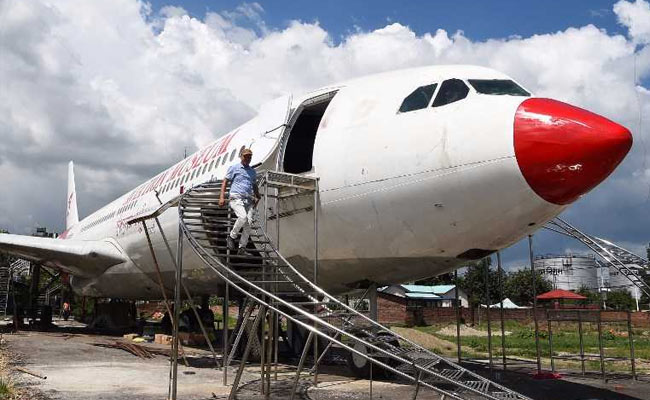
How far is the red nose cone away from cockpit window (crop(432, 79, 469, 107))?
113cm

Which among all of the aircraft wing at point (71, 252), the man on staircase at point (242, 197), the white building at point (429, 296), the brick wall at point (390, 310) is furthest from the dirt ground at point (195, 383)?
the white building at point (429, 296)

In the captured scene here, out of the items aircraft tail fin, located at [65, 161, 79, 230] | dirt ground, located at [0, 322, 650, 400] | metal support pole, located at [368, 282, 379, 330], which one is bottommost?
dirt ground, located at [0, 322, 650, 400]

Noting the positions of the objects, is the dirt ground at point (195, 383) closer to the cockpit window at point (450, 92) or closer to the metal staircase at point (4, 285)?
the cockpit window at point (450, 92)

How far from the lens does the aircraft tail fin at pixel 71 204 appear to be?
107 ft

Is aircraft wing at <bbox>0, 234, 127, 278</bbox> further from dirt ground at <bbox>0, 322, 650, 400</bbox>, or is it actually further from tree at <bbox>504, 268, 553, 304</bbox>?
tree at <bbox>504, 268, 553, 304</bbox>

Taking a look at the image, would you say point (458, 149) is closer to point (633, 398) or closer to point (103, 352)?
point (633, 398)

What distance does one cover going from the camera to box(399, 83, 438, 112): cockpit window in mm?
8469

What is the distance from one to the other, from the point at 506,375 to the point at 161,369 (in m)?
6.52

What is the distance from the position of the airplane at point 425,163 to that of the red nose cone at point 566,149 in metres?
0.01

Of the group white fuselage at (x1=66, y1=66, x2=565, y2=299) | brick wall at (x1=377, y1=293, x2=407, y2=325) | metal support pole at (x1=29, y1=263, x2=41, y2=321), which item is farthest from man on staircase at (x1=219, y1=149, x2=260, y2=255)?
brick wall at (x1=377, y1=293, x2=407, y2=325)

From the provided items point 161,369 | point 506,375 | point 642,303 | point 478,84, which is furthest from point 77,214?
point 642,303

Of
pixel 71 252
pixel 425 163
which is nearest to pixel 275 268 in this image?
pixel 425 163

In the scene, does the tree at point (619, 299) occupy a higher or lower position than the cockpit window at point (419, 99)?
lower

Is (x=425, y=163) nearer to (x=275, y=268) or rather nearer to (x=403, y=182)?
(x=403, y=182)
